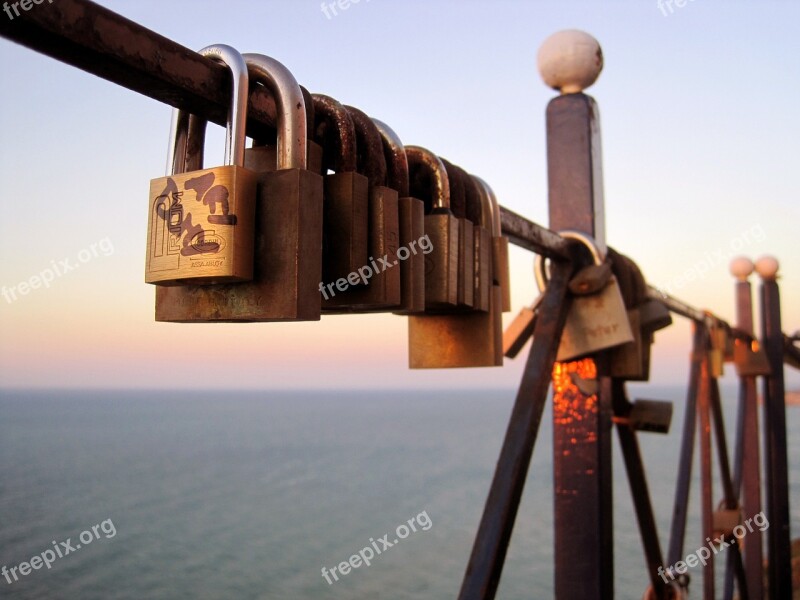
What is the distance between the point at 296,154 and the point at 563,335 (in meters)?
1.13

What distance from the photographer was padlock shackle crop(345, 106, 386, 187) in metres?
0.82

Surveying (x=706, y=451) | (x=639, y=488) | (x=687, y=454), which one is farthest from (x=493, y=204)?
(x=706, y=451)

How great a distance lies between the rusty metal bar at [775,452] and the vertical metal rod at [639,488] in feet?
10.3

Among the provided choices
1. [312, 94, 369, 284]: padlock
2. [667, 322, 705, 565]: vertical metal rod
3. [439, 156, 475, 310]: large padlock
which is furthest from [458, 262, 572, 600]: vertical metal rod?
[667, 322, 705, 565]: vertical metal rod

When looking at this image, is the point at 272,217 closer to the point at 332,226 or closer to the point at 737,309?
the point at 332,226

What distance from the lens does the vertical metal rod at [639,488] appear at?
1849 millimetres

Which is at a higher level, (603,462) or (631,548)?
(603,462)

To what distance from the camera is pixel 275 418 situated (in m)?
94.6

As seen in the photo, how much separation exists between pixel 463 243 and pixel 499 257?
0.38 feet

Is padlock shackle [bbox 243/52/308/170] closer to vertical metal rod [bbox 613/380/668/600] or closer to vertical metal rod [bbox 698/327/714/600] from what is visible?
vertical metal rod [bbox 613/380/668/600]

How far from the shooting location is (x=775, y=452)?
4.67 metres

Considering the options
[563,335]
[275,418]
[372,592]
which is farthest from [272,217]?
[275,418]

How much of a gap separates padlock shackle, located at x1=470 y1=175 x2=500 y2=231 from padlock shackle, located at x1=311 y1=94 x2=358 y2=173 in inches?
13.9

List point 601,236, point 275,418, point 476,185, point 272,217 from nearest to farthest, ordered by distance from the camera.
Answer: point 272,217 < point 476,185 < point 601,236 < point 275,418
